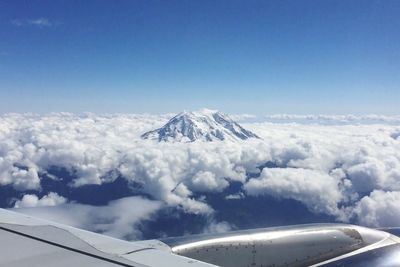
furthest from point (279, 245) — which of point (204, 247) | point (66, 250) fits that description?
point (66, 250)

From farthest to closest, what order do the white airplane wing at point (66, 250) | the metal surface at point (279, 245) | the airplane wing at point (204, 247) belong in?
the metal surface at point (279, 245) < the airplane wing at point (204, 247) < the white airplane wing at point (66, 250)

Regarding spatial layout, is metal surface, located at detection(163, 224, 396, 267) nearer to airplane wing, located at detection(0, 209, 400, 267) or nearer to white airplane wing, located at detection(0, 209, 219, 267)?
airplane wing, located at detection(0, 209, 400, 267)

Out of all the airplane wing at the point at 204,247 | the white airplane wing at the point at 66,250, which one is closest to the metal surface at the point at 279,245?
the airplane wing at the point at 204,247

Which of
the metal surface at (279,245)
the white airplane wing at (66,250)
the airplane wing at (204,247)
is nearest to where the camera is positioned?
the white airplane wing at (66,250)

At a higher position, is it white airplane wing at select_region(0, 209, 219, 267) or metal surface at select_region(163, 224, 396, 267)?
white airplane wing at select_region(0, 209, 219, 267)

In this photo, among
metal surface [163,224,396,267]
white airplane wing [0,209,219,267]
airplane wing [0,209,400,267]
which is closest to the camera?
white airplane wing [0,209,219,267]

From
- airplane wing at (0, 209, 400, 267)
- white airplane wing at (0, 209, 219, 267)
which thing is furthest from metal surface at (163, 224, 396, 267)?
white airplane wing at (0, 209, 219, 267)

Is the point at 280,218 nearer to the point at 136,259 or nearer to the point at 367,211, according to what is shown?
the point at 367,211

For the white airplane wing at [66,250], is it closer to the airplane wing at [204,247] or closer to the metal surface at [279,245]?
the airplane wing at [204,247]
